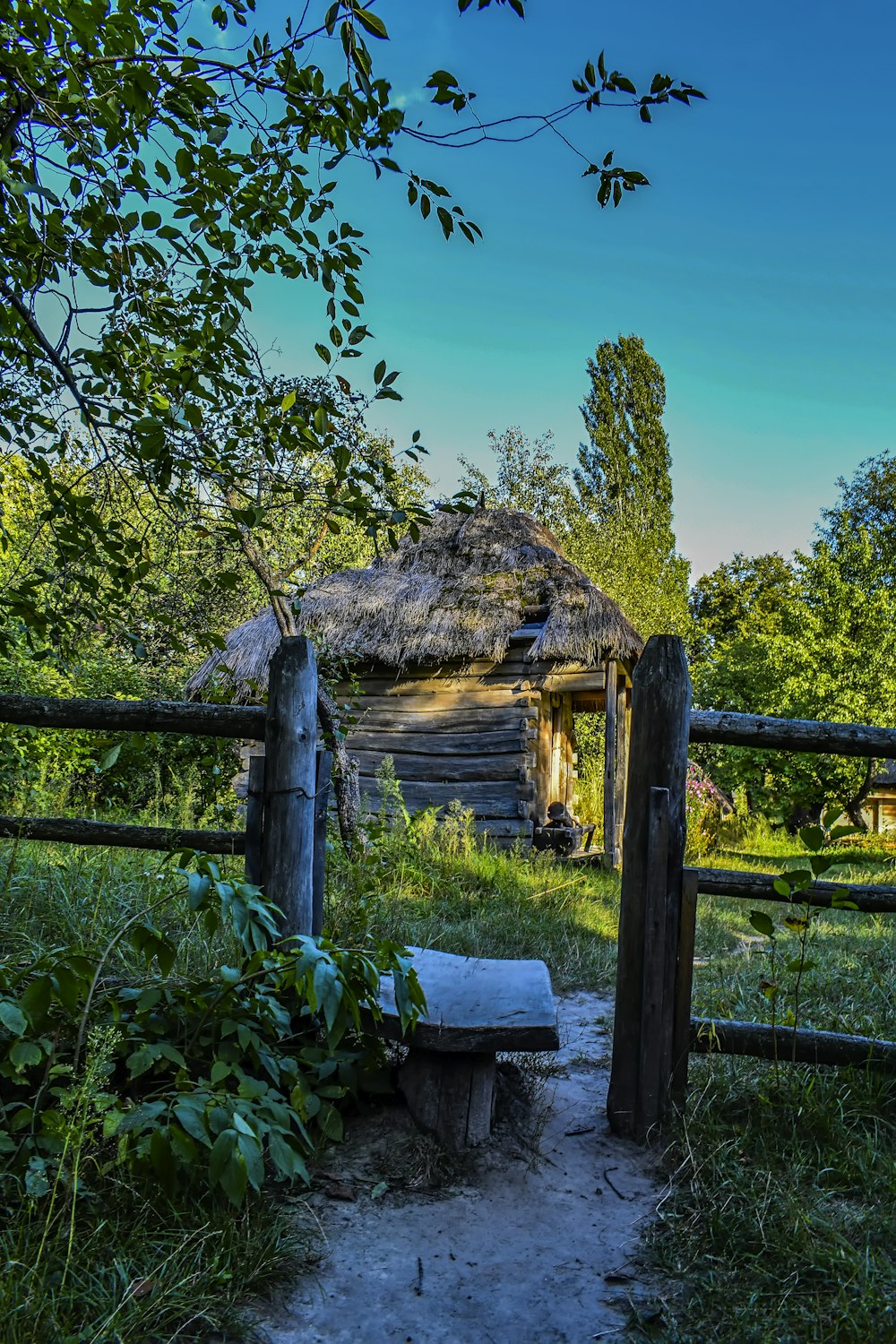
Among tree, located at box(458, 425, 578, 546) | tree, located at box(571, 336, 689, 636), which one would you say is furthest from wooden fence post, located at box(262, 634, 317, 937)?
tree, located at box(458, 425, 578, 546)

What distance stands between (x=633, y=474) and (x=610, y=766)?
17700 millimetres

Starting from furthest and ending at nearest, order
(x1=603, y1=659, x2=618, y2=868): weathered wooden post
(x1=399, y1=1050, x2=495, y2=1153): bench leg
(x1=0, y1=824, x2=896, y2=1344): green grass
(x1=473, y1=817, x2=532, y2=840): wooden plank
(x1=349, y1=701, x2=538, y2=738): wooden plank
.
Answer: (x1=603, y1=659, x2=618, y2=868): weathered wooden post < (x1=349, y1=701, x2=538, y2=738): wooden plank < (x1=473, y1=817, x2=532, y2=840): wooden plank < (x1=399, y1=1050, x2=495, y2=1153): bench leg < (x1=0, y1=824, x2=896, y2=1344): green grass

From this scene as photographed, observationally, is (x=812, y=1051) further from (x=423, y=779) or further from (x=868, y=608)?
(x=868, y=608)

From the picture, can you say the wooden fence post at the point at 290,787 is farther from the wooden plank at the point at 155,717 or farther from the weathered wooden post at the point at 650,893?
the weathered wooden post at the point at 650,893

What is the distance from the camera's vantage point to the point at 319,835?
2.88 metres

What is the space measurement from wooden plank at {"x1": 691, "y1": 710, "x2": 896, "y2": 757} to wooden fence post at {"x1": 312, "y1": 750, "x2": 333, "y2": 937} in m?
1.31

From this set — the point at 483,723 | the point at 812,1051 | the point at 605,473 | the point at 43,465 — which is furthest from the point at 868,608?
the point at 43,465

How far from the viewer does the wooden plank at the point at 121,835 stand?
288 centimetres

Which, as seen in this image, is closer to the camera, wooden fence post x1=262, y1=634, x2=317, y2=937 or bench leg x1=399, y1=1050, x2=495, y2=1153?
bench leg x1=399, y1=1050, x2=495, y2=1153

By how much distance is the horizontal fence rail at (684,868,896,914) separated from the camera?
2.53m

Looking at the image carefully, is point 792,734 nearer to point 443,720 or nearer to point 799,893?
point 799,893

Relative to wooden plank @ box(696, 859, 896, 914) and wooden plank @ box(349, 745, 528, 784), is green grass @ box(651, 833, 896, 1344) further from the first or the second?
wooden plank @ box(349, 745, 528, 784)

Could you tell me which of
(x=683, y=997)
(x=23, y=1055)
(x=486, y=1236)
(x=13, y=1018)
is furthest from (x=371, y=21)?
(x=486, y=1236)

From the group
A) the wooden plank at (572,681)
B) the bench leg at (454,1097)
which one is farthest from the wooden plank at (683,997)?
the wooden plank at (572,681)
